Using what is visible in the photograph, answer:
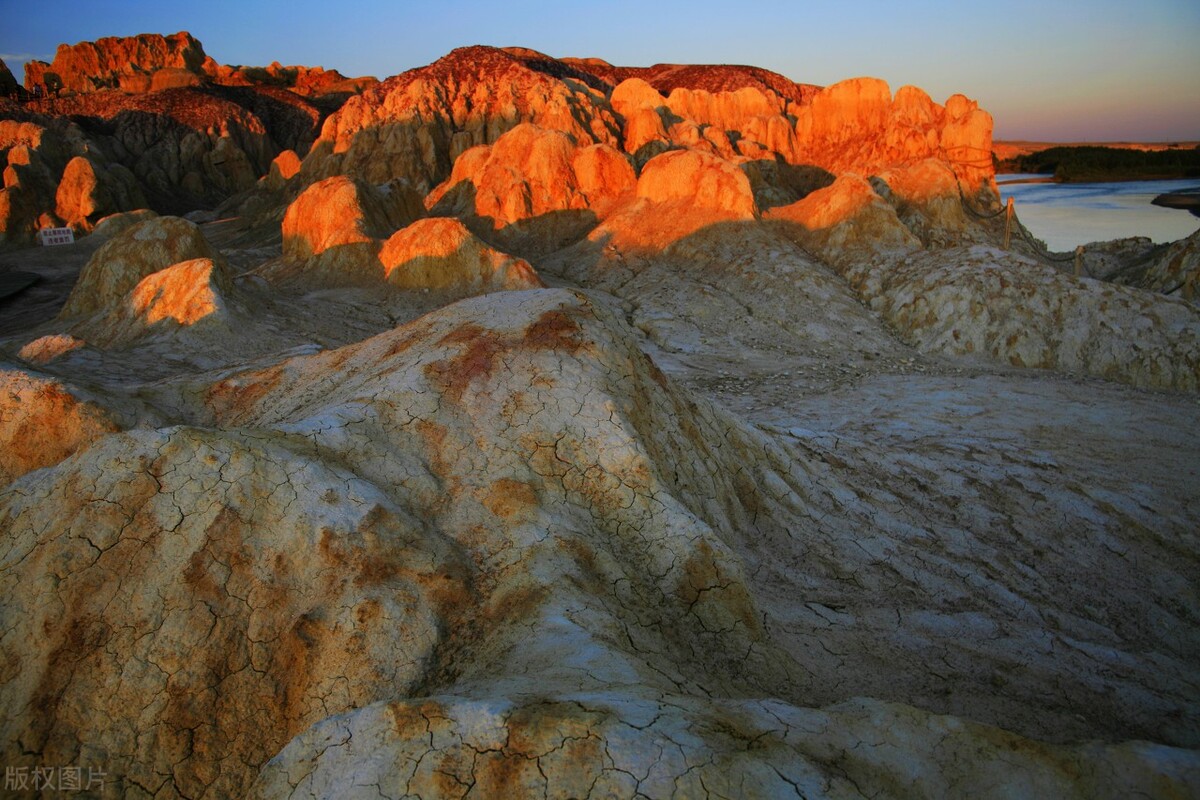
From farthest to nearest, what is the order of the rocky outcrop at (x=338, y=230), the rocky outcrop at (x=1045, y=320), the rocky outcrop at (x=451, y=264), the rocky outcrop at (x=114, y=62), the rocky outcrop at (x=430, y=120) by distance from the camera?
the rocky outcrop at (x=114, y=62) → the rocky outcrop at (x=430, y=120) → the rocky outcrop at (x=338, y=230) → the rocky outcrop at (x=451, y=264) → the rocky outcrop at (x=1045, y=320)

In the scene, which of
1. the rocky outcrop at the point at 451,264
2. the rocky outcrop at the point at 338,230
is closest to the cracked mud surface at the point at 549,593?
the rocky outcrop at the point at 451,264

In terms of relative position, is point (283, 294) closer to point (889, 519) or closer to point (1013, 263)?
point (889, 519)

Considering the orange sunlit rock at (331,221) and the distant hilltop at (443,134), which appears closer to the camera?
the orange sunlit rock at (331,221)

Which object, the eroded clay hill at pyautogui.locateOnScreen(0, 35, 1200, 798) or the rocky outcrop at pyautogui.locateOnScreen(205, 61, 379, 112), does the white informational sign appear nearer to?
the eroded clay hill at pyautogui.locateOnScreen(0, 35, 1200, 798)

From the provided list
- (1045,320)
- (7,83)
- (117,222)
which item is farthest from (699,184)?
(7,83)

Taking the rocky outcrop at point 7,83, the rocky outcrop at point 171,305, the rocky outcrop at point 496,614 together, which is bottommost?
the rocky outcrop at point 496,614

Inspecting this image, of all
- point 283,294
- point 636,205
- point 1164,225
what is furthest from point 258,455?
point 1164,225

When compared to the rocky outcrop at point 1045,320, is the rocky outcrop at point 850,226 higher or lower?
higher

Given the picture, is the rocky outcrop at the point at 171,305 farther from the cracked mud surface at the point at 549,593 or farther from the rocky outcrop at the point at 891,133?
the rocky outcrop at the point at 891,133
